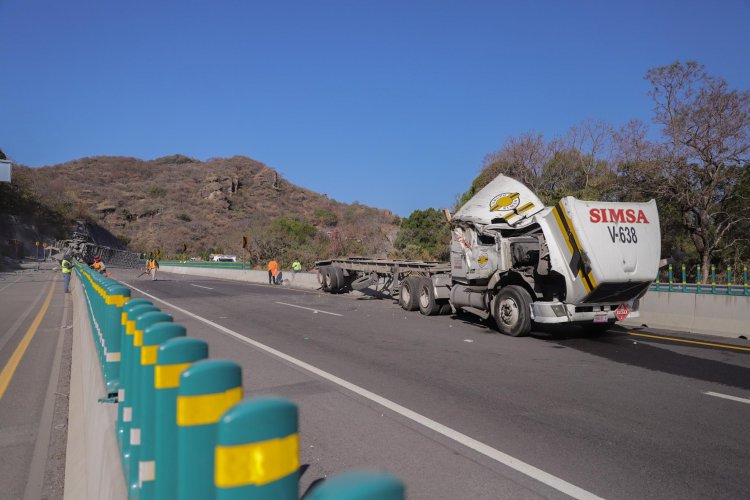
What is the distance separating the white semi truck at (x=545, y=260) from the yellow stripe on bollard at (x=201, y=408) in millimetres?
9028

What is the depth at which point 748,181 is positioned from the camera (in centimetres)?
2309

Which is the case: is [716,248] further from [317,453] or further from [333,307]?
[317,453]

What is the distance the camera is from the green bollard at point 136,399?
2639 mm

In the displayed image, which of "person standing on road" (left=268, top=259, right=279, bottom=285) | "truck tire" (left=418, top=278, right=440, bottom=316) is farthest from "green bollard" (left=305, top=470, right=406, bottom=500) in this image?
"person standing on road" (left=268, top=259, right=279, bottom=285)

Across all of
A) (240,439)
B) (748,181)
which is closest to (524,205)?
(240,439)

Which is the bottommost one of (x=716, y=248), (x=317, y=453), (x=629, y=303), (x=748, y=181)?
(x=317, y=453)

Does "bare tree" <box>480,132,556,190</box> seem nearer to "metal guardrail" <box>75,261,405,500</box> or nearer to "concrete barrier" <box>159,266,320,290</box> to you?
"concrete barrier" <box>159,266,320,290</box>

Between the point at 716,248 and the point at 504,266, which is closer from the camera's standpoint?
the point at 504,266

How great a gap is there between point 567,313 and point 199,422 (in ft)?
31.6

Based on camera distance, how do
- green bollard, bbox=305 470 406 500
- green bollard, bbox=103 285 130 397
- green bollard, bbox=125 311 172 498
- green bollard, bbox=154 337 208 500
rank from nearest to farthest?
1. green bollard, bbox=305 470 406 500
2. green bollard, bbox=154 337 208 500
3. green bollard, bbox=125 311 172 498
4. green bollard, bbox=103 285 130 397

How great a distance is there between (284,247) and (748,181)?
30.0 metres

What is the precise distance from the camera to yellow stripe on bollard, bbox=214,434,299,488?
51.5 inches

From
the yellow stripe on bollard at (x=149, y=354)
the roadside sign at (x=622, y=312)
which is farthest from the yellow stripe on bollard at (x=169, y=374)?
the roadside sign at (x=622, y=312)

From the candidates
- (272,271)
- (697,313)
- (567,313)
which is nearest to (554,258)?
(567,313)
